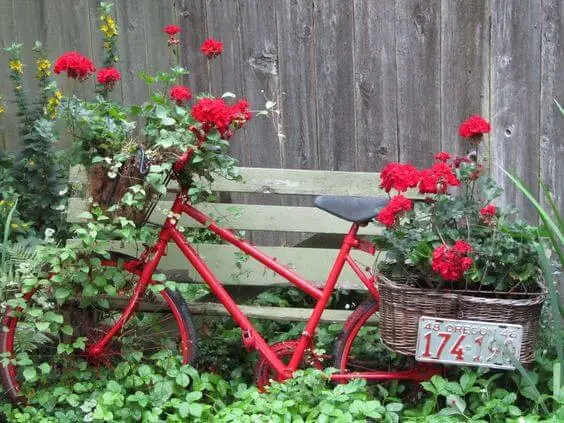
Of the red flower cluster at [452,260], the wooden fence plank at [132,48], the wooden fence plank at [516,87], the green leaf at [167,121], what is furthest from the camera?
the wooden fence plank at [132,48]

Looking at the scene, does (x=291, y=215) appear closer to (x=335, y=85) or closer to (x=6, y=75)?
(x=335, y=85)

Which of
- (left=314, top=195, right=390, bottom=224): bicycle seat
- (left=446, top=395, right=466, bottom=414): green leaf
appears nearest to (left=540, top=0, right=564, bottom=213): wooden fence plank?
(left=314, top=195, right=390, bottom=224): bicycle seat

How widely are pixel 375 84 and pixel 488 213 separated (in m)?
1.37

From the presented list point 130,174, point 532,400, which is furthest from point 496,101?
point 130,174

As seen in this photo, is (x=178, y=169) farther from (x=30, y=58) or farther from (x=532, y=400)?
(x=30, y=58)

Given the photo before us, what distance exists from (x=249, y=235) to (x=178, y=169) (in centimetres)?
127

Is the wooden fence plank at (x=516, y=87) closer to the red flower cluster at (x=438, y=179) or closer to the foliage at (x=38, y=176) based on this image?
the red flower cluster at (x=438, y=179)

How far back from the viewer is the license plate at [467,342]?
308cm

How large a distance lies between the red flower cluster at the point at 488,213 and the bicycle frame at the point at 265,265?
17.5 inches

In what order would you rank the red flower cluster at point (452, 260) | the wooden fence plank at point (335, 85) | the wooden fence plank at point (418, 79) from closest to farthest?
the red flower cluster at point (452, 260), the wooden fence plank at point (418, 79), the wooden fence plank at point (335, 85)

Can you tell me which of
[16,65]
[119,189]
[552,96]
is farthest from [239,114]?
[16,65]

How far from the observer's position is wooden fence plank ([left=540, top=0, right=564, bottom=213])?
391 cm

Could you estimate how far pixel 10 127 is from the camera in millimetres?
5508

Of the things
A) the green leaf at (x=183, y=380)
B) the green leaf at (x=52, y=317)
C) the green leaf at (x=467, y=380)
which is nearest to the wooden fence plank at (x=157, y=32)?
the green leaf at (x=52, y=317)
